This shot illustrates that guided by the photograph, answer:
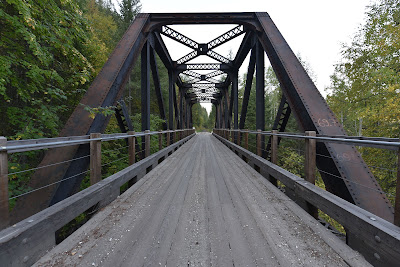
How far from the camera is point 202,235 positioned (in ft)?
5.98

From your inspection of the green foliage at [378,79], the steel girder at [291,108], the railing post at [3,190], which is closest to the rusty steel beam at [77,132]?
the steel girder at [291,108]

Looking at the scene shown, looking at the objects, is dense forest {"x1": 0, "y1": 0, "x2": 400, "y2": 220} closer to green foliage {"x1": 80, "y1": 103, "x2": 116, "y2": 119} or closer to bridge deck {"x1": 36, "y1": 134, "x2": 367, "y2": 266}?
green foliage {"x1": 80, "y1": 103, "x2": 116, "y2": 119}

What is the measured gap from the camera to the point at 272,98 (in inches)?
1459

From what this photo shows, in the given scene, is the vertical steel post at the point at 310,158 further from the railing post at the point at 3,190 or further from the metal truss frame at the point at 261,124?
the railing post at the point at 3,190

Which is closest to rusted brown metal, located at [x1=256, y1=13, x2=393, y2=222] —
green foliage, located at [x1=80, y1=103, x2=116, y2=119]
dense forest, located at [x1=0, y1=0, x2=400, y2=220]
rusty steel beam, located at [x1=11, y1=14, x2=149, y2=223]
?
dense forest, located at [x1=0, y1=0, x2=400, y2=220]

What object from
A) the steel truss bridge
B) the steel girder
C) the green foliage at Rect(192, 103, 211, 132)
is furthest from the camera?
the green foliage at Rect(192, 103, 211, 132)

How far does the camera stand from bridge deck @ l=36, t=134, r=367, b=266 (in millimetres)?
1487

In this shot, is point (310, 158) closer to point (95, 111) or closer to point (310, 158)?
point (310, 158)

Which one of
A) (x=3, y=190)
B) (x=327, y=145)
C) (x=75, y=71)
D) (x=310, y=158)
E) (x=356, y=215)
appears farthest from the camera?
(x=75, y=71)

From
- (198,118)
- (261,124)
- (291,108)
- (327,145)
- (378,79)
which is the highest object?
(198,118)

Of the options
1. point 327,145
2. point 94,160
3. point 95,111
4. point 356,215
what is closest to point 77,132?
point 95,111

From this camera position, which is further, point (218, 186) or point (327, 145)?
point (218, 186)

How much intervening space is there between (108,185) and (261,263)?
2.15 m

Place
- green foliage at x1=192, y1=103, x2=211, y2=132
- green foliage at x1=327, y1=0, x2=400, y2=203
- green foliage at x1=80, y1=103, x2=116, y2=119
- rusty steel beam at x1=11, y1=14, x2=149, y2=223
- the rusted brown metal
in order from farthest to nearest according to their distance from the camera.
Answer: green foliage at x1=192, y1=103, x2=211, y2=132 → green foliage at x1=327, y1=0, x2=400, y2=203 → green foliage at x1=80, y1=103, x2=116, y2=119 → rusty steel beam at x1=11, y1=14, x2=149, y2=223 → the rusted brown metal
